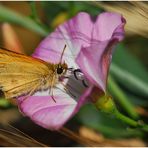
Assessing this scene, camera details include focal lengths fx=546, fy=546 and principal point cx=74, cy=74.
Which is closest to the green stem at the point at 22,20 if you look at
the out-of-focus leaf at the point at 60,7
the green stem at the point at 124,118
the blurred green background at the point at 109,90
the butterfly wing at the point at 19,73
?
the blurred green background at the point at 109,90

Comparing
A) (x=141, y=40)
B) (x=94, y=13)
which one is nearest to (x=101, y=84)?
(x=94, y=13)

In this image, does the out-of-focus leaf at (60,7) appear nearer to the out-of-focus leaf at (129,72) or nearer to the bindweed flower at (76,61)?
the out-of-focus leaf at (129,72)

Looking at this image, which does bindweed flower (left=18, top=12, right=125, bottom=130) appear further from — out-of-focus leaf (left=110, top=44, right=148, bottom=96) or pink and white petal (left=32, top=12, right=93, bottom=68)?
out-of-focus leaf (left=110, top=44, right=148, bottom=96)

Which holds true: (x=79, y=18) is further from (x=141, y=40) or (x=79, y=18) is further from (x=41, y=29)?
(x=141, y=40)

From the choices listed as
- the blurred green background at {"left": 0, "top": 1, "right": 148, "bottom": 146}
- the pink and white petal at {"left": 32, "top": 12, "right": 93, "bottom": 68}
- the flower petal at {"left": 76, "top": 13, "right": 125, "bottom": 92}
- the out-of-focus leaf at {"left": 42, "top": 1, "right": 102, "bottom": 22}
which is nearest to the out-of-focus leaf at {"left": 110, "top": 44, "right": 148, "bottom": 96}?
the blurred green background at {"left": 0, "top": 1, "right": 148, "bottom": 146}

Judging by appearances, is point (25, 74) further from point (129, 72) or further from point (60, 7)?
point (60, 7)

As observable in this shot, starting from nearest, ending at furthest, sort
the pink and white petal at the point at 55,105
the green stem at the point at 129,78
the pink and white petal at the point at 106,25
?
the pink and white petal at the point at 55,105, the pink and white petal at the point at 106,25, the green stem at the point at 129,78
